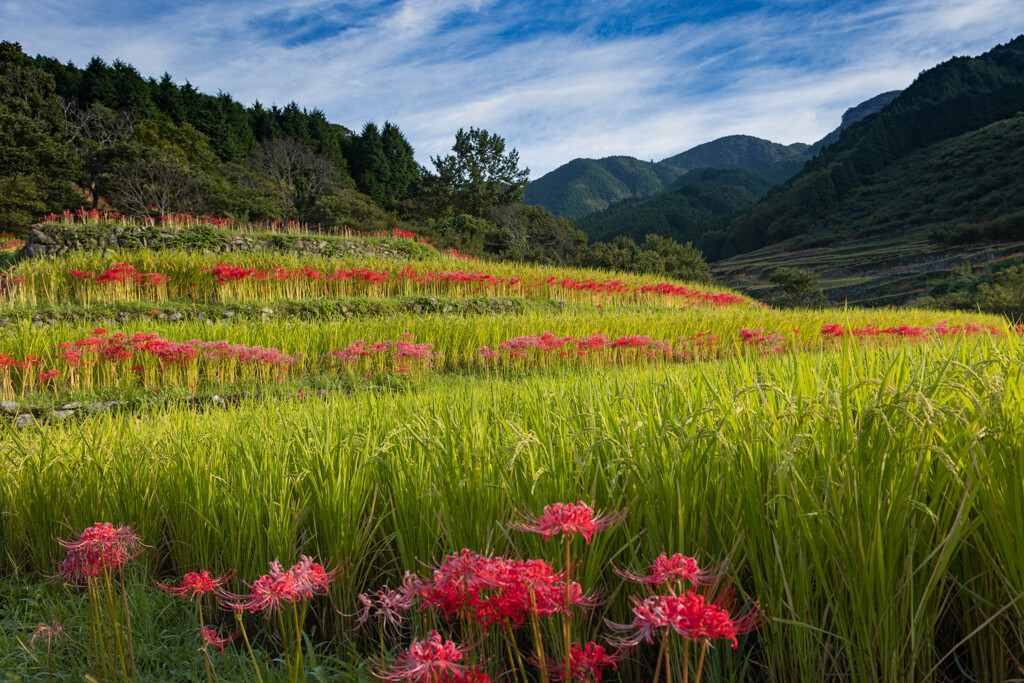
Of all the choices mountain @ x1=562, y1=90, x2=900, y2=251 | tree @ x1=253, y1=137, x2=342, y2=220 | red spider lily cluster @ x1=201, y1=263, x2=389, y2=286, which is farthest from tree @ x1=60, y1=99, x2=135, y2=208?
mountain @ x1=562, y1=90, x2=900, y2=251

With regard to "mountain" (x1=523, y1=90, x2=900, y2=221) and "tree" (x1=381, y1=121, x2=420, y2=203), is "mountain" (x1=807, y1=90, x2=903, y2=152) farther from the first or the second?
"tree" (x1=381, y1=121, x2=420, y2=203)

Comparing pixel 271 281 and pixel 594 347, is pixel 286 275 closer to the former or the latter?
pixel 271 281

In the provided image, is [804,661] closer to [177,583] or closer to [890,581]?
[890,581]

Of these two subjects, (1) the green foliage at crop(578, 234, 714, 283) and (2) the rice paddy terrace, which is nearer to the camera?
(2) the rice paddy terrace

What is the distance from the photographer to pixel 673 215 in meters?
68.1

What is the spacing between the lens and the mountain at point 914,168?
42656 mm

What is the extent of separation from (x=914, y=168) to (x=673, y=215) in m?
25.6

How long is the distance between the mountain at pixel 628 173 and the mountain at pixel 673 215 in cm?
1950

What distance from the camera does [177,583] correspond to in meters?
2.36

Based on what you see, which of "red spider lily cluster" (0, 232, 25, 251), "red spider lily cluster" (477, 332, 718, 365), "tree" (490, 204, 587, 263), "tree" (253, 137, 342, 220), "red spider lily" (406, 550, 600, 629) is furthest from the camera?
"tree" (253, 137, 342, 220)

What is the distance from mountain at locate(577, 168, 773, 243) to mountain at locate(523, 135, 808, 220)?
19.5 m

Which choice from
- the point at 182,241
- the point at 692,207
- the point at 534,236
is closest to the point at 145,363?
the point at 182,241

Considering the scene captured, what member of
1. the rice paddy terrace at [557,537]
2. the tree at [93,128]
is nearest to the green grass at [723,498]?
the rice paddy terrace at [557,537]

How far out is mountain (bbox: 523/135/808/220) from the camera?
116637 mm
